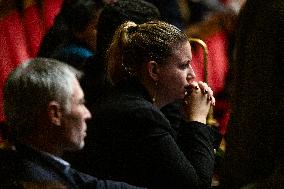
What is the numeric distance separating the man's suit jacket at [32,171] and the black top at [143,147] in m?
0.23

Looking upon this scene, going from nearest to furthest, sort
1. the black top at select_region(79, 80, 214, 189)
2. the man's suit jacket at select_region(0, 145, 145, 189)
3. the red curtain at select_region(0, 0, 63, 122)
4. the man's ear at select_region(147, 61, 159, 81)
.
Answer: the man's suit jacket at select_region(0, 145, 145, 189), the black top at select_region(79, 80, 214, 189), the man's ear at select_region(147, 61, 159, 81), the red curtain at select_region(0, 0, 63, 122)

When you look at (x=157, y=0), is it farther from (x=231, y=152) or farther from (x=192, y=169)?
(x=231, y=152)

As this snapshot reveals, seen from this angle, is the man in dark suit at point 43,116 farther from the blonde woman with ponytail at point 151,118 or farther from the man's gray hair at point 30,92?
the blonde woman with ponytail at point 151,118

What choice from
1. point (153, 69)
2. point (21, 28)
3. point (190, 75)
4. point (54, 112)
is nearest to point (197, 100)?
point (190, 75)

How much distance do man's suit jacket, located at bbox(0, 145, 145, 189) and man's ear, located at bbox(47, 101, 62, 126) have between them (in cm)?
10

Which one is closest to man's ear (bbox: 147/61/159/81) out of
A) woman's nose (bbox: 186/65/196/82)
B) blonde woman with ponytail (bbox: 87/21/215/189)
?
blonde woman with ponytail (bbox: 87/21/215/189)

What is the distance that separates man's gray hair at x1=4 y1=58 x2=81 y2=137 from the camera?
162 cm

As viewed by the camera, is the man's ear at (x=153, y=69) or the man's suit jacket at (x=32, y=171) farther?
the man's ear at (x=153, y=69)

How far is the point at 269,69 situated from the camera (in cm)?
130

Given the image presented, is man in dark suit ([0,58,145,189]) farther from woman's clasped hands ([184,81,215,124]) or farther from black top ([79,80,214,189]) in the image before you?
woman's clasped hands ([184,81,215,124])

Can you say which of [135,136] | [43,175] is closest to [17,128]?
[43,175]

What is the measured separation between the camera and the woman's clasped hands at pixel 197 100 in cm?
203

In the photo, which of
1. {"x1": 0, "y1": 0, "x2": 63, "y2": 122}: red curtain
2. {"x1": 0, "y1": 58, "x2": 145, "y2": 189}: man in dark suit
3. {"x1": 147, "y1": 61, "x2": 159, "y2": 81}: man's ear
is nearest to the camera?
{"x1": 0, "y1": 58, "x2": 145, "y2": 189}: man in dark suit

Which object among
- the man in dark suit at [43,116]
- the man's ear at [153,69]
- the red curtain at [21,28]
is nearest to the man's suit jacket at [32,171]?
the man in dark suit at [43,116]
